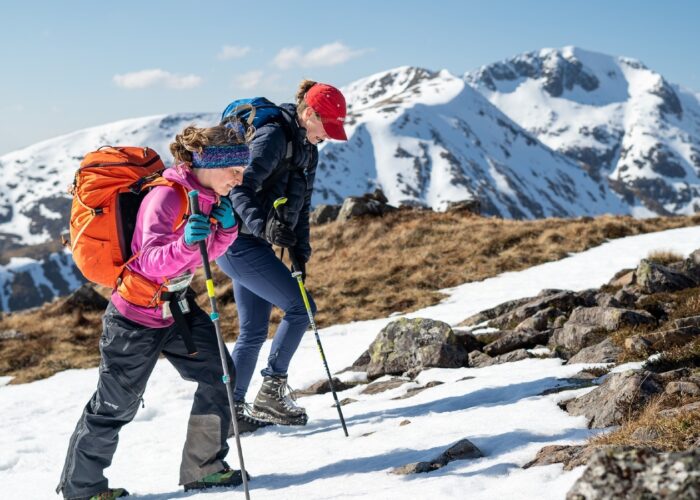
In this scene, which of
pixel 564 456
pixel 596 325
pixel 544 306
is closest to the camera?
pixel 564 456

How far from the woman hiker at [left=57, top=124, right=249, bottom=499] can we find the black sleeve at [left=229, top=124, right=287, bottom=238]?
3.29 feet

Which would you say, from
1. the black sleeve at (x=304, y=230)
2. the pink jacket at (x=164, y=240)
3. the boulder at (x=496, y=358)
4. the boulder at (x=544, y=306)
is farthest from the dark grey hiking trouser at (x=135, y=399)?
the boulder at (x=544, y=306)

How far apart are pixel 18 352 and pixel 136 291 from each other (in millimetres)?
12849

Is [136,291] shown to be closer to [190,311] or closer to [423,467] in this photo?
[190,311]

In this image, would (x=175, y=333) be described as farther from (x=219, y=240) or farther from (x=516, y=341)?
(x=516, y=341)

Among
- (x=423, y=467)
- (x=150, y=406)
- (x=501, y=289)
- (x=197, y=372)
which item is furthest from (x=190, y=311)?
(x=501, y=289)

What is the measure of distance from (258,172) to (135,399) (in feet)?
8.53

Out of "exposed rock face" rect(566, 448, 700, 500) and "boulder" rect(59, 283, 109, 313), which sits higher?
"exposed rock face" rect(566, 448, 700, 500)

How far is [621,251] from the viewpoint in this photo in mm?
18031

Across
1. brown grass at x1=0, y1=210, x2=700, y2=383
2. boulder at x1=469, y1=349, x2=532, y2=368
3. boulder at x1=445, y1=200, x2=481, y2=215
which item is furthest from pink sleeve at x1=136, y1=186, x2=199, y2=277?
boulder at x1=445, y1=200, x2=481, y2=215

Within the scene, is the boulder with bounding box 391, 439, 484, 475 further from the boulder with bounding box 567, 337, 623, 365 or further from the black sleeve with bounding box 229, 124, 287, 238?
the boulder with bounding box 567, 337, 623, 365

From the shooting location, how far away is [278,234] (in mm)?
6469

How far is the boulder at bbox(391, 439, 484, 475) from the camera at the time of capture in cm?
516

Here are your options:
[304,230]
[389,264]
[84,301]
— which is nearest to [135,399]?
[304,230]
